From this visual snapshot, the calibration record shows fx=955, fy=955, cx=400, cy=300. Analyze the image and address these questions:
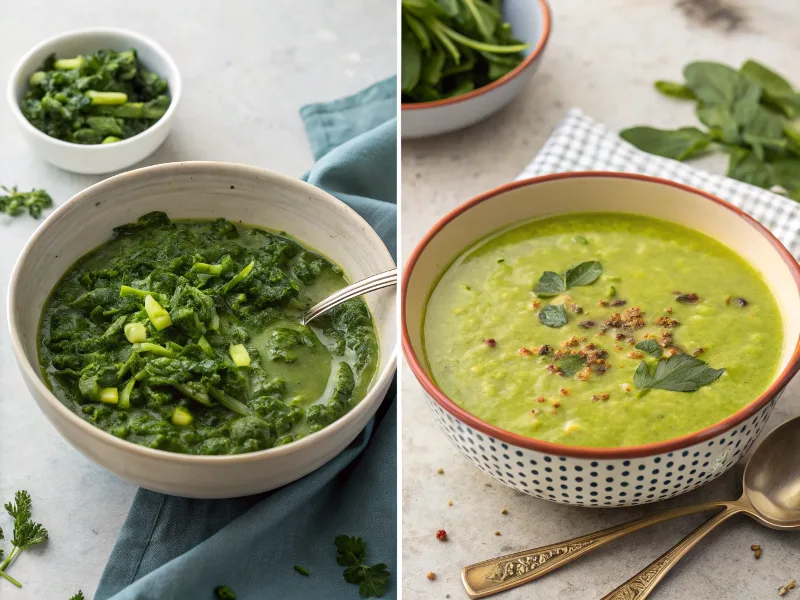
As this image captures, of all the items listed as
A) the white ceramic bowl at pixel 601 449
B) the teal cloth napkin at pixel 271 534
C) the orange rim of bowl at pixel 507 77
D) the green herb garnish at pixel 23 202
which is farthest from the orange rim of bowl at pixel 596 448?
the green herb garnish at pixel 23 202

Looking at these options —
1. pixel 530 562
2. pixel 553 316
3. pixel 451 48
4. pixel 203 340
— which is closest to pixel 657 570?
pixel 530 562

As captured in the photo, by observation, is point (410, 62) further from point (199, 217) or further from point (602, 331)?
point (602, 331)

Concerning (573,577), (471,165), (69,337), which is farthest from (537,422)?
(471,165)

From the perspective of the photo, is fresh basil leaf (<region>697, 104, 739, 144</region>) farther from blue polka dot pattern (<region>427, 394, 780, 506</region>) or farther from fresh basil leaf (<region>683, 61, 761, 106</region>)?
blue polka dot pattern (<region>427, 394, 780, 506</region>)

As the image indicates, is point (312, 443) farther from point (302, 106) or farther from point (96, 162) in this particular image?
point (302, 106)

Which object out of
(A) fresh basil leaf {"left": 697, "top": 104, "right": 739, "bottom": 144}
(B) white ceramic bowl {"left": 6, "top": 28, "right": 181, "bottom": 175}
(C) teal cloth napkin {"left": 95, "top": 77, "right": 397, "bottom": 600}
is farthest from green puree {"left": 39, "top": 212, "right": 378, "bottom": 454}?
(A) fresh basil leaf {"left": 697, "top": 104, "right": 739, "bottom": 144}
